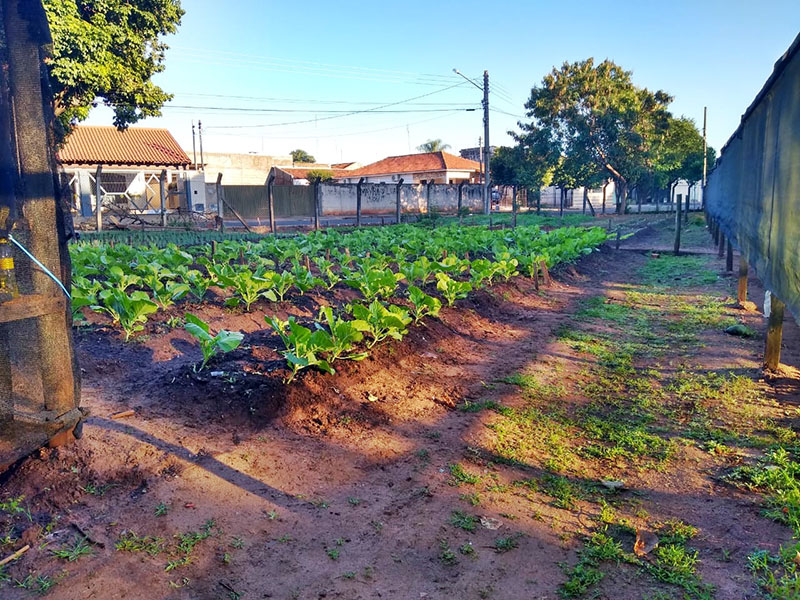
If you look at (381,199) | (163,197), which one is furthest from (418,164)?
(163,197)

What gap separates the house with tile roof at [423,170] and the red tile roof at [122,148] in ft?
57.5

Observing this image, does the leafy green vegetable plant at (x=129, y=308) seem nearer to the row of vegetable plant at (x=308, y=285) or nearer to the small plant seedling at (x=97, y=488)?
the row of vegetable plant at (x=308, y=285)

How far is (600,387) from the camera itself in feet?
18.4

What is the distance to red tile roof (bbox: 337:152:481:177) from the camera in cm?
4934

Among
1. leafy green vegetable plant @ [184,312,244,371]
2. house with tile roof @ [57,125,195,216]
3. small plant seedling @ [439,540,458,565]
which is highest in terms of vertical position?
house with tile roof @ [57,125,195,216]

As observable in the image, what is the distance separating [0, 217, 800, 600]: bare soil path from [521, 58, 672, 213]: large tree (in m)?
32.5

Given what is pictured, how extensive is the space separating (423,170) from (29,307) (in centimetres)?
4782

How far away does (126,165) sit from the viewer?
30.3m

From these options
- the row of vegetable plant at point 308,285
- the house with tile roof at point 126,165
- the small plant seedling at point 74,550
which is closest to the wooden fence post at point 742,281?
the row of vegetable plant at point 308,285

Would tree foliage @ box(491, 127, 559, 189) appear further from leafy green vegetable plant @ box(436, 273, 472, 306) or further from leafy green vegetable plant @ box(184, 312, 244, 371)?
leafy green vegetable plant @ box(184, 312, 244, 371)

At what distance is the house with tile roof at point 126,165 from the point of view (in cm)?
2889

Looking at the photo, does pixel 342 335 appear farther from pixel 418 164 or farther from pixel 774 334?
pixel 418 164

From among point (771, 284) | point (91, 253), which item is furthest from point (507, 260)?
point (91, 253)

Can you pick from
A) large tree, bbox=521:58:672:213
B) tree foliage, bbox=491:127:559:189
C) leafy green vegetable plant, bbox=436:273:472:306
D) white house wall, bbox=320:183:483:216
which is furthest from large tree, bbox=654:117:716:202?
leafy green vegetable plant, bbox=436:273:472:306
